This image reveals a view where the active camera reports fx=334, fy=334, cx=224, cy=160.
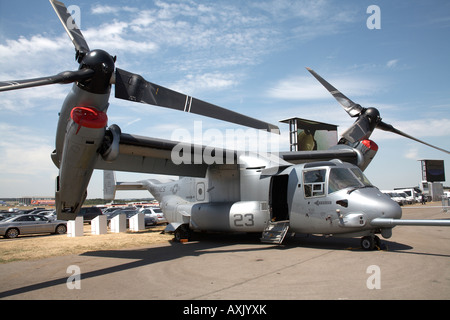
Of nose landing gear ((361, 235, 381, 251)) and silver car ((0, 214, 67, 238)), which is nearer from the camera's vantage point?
nose landing gear ((361, 235, 381, 251))

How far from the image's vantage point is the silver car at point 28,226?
1812cm

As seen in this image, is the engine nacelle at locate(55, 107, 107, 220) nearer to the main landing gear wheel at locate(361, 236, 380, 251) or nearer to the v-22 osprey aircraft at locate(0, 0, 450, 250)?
the v-22 osprey aircraft at locate(0, 0, 450, 250)

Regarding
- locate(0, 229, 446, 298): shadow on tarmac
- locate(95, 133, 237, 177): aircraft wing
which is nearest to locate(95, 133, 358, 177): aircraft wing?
locate(95, 133, 237, 177): aircraft wing

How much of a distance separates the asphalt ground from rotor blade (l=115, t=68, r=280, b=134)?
13.1 ft

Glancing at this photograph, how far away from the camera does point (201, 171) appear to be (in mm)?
13914

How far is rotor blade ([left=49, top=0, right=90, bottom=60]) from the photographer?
326 inches

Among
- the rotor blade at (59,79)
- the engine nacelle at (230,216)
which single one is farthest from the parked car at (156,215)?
the rotor blade at (59,79)

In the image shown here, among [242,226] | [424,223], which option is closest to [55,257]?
[242,226]

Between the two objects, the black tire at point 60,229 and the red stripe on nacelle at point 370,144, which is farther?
the black tire at point 60,229

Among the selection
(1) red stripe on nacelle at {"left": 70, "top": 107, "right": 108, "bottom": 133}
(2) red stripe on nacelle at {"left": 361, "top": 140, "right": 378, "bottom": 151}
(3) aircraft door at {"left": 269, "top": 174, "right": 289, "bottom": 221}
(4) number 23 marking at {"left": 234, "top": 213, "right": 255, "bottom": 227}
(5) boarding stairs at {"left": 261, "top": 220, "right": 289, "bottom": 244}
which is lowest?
(5) boarding stairs at {"left": 261, "top": 220, "right": 289, "bottom": 244}

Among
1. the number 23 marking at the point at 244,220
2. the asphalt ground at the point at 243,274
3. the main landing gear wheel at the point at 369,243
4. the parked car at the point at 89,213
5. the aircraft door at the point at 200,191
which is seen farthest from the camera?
the parked car at the point at 89,213

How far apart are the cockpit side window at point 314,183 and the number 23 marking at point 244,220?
2112 millimetres

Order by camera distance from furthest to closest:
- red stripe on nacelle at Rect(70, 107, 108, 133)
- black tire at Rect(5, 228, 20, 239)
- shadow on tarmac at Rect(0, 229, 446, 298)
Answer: black tire at Rect(5, 228, 20, 239) → shadow on tarmac at Rect(0, 229, 446, 298) → red stripe on nacelle at Rect(70, 107, 108, 133)

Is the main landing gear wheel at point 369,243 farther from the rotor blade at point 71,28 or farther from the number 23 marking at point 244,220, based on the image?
the rotor blade at point 71,28
